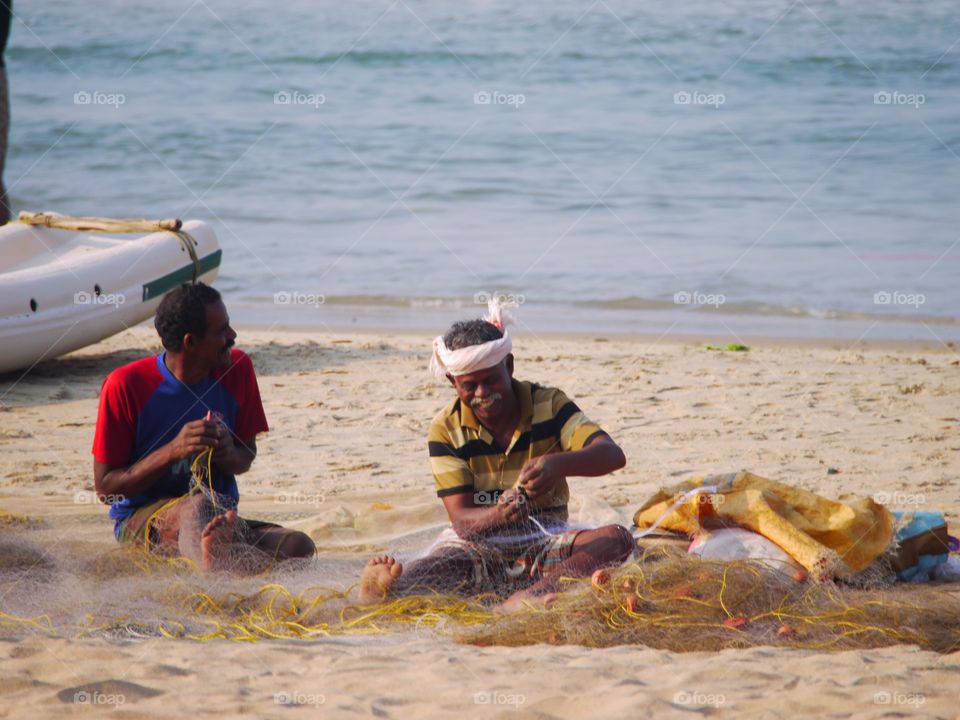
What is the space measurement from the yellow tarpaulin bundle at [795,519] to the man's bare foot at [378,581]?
1.19m

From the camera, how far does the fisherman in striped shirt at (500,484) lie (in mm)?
4008

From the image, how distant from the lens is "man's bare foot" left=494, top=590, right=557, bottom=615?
3846mm

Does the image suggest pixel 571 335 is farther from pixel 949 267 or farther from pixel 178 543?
pixel 178 543

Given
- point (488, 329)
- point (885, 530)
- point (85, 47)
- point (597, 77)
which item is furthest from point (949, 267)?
point (85, 47)

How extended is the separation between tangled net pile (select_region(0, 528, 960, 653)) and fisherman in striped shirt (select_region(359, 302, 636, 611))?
0.11 metres

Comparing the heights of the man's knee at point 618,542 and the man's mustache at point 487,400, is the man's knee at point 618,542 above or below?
below

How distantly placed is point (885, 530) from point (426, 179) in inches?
529

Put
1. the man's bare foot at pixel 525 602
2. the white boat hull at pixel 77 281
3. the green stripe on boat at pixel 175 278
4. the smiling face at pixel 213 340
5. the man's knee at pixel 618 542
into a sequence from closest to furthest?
the man's bare foot at pixel 525 602, the man's knee at pixel 618 542, the smiling face at pixel 213 340, the white boat hull at pixel 77 281, the green stripe on boat at pixel 175 278

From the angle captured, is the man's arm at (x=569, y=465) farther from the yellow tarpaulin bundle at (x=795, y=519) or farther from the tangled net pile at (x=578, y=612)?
the yellow tarpaulin bundle at (x=795, y=519)

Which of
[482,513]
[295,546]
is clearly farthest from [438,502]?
[482,513]

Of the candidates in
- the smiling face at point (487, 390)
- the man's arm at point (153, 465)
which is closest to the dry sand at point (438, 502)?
the man's arm at point (153, 465)

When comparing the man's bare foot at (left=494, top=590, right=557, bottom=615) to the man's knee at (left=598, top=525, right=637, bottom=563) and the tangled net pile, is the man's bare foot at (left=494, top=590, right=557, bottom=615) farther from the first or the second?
the man's knee at (left=598, top=525, right=637, bottom=563)

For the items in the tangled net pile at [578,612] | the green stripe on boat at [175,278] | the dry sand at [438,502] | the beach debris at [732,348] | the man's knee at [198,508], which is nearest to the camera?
the dry sand at [438,502]

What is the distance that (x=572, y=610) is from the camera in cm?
374
